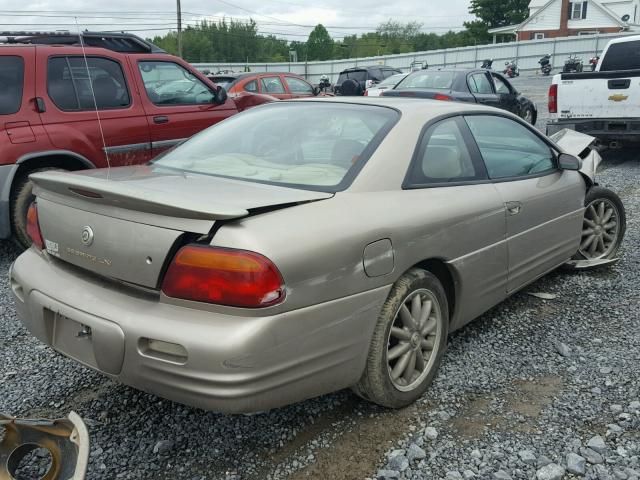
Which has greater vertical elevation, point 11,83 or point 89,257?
point 11,83

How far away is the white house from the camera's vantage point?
5131 cm

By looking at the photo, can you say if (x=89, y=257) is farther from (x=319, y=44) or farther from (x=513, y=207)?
(x=319, y=44)

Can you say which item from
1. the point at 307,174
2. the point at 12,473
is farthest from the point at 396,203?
the point at 12,473

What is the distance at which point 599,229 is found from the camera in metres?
4.71

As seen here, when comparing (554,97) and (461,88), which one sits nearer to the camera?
(554,97)

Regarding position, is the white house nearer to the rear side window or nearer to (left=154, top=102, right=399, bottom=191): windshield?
the rear side window

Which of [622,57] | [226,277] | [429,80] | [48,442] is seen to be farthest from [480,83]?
[48,442]

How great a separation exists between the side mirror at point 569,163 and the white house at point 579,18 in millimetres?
54132

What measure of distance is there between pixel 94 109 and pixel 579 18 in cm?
5680

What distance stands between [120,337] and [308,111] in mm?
1721

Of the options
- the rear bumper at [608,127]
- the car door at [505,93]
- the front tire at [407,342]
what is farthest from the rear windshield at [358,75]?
the front tire at [407,342]

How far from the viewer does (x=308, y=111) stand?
11.0 ft

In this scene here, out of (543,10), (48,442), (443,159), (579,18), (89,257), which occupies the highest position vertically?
(543,10)

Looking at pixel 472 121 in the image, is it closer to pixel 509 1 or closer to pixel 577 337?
pixel 577 337
